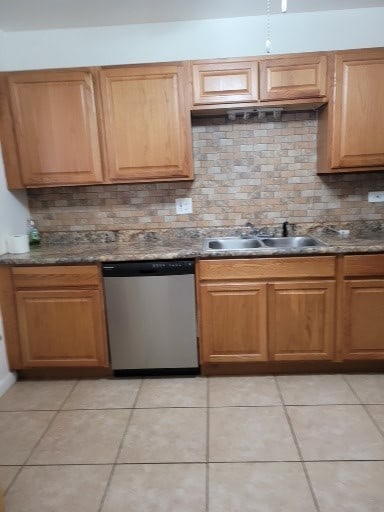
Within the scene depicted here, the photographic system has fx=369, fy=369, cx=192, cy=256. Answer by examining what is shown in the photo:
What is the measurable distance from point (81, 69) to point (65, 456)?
2.34 meters

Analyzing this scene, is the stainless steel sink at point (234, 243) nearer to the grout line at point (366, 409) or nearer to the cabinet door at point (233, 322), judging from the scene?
the cabinet door at point (233, 322)

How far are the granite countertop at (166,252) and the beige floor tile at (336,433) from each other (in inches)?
37.1

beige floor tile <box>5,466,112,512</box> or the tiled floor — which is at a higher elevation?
the tiled floor

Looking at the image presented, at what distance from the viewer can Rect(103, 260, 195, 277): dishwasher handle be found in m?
→ 2.41

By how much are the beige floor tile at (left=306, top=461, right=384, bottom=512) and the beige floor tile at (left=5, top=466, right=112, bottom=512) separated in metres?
0.96

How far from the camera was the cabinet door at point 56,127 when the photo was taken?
8.13ft

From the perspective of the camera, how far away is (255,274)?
7.89 ft

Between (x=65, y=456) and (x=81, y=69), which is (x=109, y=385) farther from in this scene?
(x=81, y=69)

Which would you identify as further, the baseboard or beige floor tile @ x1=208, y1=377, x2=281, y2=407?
the baseboard

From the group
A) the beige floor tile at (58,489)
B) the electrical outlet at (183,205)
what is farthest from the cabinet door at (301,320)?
the beige floor tile at (58,489)

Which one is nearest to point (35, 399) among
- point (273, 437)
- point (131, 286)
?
point (131, 286)

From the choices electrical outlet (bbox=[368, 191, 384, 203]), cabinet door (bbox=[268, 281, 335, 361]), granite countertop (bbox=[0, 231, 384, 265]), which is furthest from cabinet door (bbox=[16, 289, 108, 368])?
electrical outlet (bbox=[368, 191, 384, 203])

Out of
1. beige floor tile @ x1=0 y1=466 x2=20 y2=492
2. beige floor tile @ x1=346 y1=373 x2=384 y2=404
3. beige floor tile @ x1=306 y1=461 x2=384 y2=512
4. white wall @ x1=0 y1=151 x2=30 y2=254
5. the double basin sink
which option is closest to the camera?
beige floor tile @ x1=306 y1=461 x2=384 y2=512

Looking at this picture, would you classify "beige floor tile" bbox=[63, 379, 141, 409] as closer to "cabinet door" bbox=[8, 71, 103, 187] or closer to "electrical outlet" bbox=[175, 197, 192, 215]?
"electrical outlet" bbox=[175, 197, 192, 215]
